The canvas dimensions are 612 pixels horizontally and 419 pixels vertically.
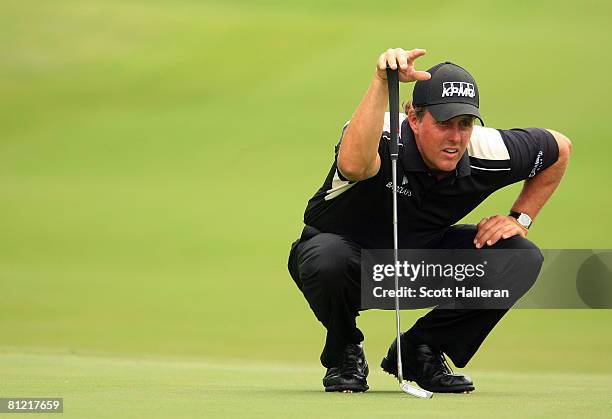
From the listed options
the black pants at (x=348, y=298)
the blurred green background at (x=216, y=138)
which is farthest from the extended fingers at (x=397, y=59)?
A: the blurred green background at (x=216, y=138)

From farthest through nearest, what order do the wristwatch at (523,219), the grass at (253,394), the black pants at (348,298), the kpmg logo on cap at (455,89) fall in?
the wristwatch at (523,219) < the black pants at (348,298) < the kpmg logo on cap at (455,89) < the grass at (253,394)

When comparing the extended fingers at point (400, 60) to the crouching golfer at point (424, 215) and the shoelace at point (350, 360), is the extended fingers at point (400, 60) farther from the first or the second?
the shoelace at point (350, 360)

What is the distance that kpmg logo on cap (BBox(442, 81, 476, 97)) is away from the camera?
4.37 m

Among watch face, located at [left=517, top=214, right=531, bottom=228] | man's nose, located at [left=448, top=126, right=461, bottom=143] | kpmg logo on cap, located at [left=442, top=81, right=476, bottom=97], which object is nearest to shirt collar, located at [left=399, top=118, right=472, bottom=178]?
man's nose, located at [left=448, top=126, right=461, bottom=143]

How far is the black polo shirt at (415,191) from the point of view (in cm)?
447

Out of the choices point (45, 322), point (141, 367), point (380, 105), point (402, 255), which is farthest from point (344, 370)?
point (45, 322)

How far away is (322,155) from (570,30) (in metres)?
2.83

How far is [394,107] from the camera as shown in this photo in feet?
13.6

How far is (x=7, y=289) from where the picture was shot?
9.28 metres

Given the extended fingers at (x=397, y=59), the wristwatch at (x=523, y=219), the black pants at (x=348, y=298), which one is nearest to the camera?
the extended fingers at (x=397, y=59)

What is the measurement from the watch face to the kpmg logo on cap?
27.9 inches

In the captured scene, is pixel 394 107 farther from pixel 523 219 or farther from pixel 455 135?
pixel 523 219

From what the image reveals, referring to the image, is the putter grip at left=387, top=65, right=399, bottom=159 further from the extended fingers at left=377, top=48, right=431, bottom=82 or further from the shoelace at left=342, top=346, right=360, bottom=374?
the shoelace at left=342, top=346, right=360, bottom=374

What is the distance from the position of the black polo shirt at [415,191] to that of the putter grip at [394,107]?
127mm
